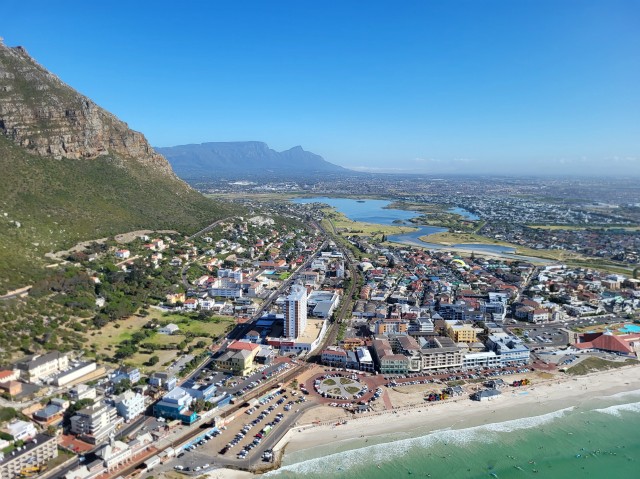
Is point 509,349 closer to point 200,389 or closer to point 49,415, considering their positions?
point 200,389

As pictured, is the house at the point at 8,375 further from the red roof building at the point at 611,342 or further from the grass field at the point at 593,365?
the red roof building at the point at 611,342

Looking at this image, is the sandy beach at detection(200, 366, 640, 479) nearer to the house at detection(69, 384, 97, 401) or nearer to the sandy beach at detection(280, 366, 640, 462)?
the sandy beach at detection(280, 366, 640, 462)

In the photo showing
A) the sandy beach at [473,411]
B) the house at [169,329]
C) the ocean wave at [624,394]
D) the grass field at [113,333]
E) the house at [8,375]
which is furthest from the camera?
the house at [169,329]

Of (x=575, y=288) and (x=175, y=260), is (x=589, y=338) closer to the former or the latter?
(x=575, y=288)

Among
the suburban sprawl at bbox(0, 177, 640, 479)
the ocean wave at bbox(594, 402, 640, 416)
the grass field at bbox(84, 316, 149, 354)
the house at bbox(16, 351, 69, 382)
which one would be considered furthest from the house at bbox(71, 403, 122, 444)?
the ocean wave at bbox(594, 402, 640, 416)

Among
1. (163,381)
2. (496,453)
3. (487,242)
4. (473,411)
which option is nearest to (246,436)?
(163,381)

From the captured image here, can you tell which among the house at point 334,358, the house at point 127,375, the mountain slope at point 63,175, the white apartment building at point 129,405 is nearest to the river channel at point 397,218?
the mountain slope at point 63,175
